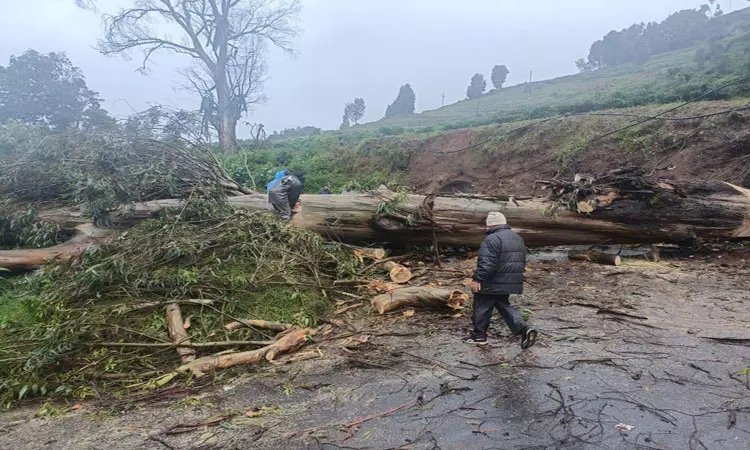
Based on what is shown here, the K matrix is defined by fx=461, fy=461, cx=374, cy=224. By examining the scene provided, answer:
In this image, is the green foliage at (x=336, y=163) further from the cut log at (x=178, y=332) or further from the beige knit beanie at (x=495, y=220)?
the cut log at (x=178, y=332)

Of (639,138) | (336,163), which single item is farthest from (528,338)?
(336,163)

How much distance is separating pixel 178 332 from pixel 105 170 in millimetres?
4082

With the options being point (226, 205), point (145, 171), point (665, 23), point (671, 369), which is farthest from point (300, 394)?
point (665, 23)

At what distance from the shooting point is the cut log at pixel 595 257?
6.92 meters

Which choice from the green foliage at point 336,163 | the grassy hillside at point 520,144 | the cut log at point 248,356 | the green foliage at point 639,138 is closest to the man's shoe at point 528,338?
the cut log at point 248,356

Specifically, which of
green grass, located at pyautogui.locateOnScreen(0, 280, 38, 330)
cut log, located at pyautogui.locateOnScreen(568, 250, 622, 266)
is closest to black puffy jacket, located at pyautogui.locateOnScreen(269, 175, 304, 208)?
green grass, located at pyautogui.locateOnScreen(0, 280, 38, 330)

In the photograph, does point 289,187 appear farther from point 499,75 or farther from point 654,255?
point 499,75

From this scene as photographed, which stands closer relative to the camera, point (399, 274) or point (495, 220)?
point (495, 220)

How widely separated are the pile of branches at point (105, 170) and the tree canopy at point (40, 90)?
17834mm

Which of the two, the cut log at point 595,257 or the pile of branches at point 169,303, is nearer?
the pile of branches at point 169,303

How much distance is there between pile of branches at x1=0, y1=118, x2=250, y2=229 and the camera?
22.9 feet

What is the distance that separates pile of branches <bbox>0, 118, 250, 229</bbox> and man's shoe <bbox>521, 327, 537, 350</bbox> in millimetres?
5262

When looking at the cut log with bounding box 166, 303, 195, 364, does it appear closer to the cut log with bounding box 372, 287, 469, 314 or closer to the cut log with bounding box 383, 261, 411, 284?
the cut log with bounding box 372, 287, 469, 314

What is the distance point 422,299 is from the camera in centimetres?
525
